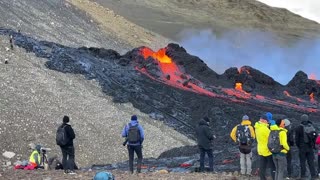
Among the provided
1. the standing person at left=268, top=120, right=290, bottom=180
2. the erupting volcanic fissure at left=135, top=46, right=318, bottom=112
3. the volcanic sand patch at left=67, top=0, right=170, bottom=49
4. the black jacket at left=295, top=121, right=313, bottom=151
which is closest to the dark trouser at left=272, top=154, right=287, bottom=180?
the standing person at left=268, top=120, right=290, bottom=180

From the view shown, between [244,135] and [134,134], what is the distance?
2740 millimetres

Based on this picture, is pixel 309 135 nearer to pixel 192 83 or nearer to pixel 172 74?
pixel 192 83

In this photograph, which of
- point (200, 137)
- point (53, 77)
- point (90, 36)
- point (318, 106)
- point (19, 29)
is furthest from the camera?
point (90, 36)

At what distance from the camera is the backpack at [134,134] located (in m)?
14.0

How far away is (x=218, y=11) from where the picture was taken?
94.9 m

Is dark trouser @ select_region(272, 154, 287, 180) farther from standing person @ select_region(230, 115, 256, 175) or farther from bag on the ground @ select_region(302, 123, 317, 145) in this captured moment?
standing person @ select_region(230, 115, 256, 175)

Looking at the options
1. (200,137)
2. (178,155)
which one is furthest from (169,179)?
(178,155)

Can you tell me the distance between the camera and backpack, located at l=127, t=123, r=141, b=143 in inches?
553

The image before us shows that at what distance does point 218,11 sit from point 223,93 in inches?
2538

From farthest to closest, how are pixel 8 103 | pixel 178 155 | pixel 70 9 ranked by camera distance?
pixel 70 9, pixel 8 103, pixel 178 155

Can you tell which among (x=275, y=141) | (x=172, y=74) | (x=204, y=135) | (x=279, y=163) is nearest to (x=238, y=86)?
(x=172, y=74)

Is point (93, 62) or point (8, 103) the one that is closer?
point (8, 103)

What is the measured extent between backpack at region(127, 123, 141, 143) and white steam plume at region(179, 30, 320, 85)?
3304 cm

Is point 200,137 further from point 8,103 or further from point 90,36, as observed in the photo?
point 90,36
